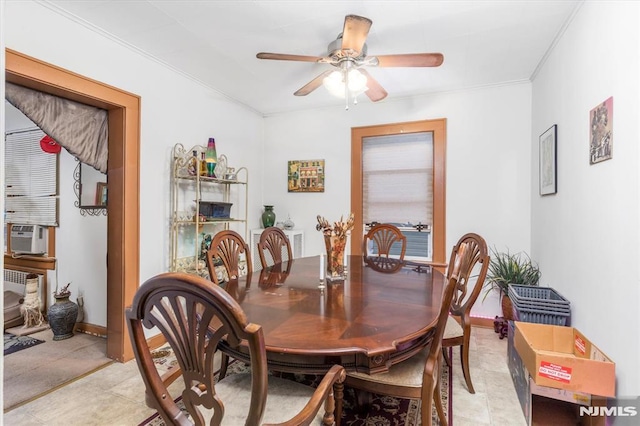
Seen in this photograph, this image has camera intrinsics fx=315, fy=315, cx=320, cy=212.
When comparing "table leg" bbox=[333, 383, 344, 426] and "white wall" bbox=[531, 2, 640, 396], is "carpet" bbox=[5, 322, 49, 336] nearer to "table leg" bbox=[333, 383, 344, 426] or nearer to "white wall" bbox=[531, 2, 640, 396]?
"table leg" bbox=[333, 383, 344, 426]

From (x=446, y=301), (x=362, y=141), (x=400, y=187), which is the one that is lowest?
(x=446, y=301)

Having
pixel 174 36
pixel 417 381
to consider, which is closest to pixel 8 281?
pixel 174 36

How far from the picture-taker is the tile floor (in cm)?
185

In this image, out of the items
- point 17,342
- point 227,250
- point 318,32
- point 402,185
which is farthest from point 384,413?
point 17,342

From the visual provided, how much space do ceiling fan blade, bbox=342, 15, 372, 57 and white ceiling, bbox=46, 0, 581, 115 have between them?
0.28m

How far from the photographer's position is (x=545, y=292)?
257 cm

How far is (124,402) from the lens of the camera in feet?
6.66

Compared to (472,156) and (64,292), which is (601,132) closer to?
(472,156)

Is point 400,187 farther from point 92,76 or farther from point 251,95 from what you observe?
point 92,76

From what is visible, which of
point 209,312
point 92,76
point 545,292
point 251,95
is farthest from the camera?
point 251,95

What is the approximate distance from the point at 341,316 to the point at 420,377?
18.1 inches

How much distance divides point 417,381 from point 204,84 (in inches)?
132

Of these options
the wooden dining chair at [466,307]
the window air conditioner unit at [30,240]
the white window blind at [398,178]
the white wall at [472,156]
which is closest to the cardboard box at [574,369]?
the wooden dining chair at [466,307]

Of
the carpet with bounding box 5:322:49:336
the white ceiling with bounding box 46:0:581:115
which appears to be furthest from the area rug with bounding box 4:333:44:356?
the white ceiling with bounding box 46:0:581:115
